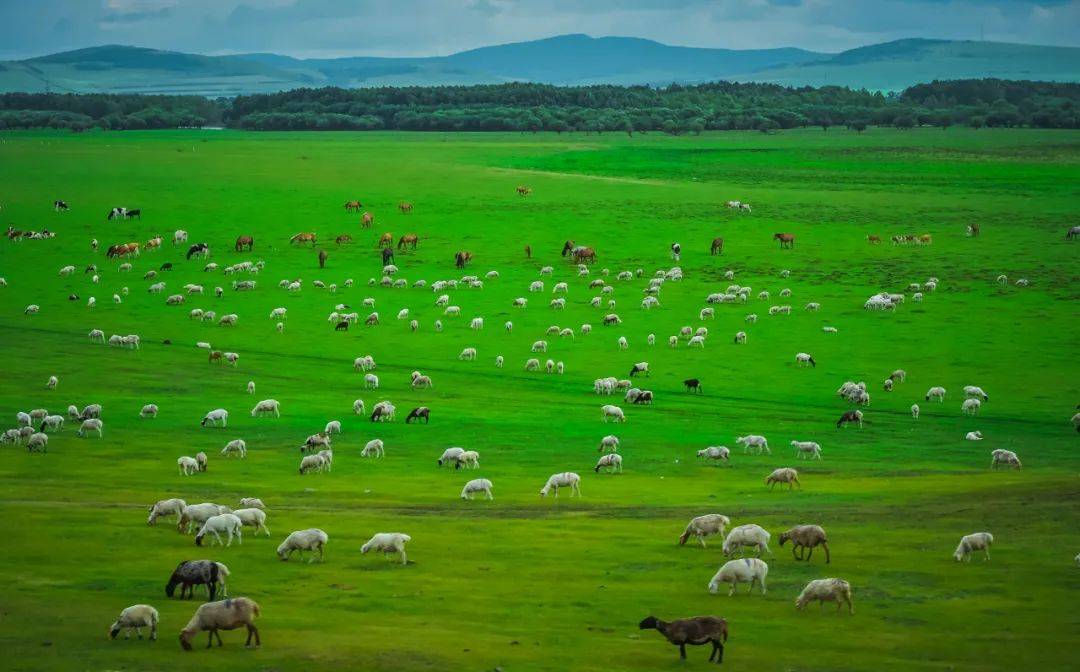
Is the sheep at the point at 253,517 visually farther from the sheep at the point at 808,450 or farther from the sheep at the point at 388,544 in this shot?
the sheep at the point at 808,450

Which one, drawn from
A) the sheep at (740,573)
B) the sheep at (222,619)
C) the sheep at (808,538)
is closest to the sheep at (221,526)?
the sheep at (222,619)

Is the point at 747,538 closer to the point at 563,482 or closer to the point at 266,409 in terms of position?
the point at 563,482

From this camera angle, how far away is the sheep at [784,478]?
32344 millimetres

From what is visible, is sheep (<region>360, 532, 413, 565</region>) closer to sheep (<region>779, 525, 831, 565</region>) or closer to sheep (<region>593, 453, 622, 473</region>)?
sheep (<region>779, 525, 831, 565</region>)

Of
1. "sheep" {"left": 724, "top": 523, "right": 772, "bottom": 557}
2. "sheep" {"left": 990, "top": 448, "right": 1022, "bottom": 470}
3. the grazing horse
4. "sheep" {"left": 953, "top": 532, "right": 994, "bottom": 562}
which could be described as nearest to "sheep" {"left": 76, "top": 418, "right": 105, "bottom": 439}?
"sheep" {"left": 724, "top": 523, "right": 772, "bottom": 557}

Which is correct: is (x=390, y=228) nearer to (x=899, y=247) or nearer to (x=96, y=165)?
(x=899, y=247)

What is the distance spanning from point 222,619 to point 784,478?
55.1 feet

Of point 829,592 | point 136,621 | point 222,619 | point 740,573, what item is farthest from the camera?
point 740,573

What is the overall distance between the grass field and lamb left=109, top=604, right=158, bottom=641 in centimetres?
40

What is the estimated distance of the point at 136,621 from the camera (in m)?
19.7

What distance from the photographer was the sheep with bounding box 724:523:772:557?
24375 mm

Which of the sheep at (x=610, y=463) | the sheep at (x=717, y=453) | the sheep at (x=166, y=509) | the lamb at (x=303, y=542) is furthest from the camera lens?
the sheep at (x=717, y=453)

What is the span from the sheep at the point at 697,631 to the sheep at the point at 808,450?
18093 millimetres

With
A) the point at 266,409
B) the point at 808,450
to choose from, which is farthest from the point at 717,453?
the point at 266,409
